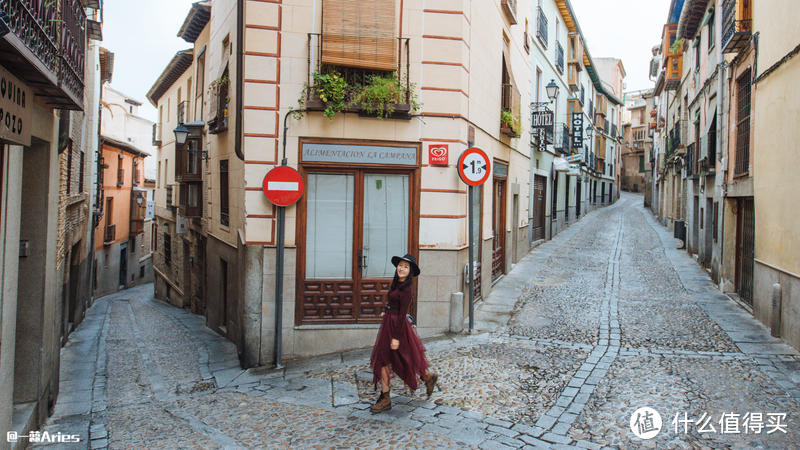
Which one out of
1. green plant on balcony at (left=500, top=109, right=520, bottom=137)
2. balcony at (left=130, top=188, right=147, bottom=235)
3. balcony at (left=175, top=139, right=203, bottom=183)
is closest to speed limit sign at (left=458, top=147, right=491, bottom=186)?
green plant on balcony at (left=500, top=109, right=520, bottom=137)

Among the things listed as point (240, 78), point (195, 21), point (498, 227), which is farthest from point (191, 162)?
point (498, 227)

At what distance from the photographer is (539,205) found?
21688 mm

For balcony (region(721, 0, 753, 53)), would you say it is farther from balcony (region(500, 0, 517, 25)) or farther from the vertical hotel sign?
the vertical hotel sign

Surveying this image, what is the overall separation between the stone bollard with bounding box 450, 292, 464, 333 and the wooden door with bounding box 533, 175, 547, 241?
39.8ft

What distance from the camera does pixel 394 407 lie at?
20.9 feet

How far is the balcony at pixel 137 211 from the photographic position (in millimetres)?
32469

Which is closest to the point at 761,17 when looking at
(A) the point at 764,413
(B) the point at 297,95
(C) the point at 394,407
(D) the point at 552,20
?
(A) the point at 764,413

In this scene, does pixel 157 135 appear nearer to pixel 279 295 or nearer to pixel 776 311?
pixel 279 295

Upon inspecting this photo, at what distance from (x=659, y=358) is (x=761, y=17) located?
6700 mm

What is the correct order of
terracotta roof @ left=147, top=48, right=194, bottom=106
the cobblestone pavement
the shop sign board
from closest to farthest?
1. the cobblestone pavement
2. the shop sign board
3. terracotta roof @ left=147, top=48, right=194, bottom=106

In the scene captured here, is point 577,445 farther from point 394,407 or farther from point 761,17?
point 761,17

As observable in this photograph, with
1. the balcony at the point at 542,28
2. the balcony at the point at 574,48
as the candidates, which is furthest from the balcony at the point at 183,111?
the balcony at the point at 574,48

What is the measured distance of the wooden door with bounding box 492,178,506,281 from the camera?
516 inches

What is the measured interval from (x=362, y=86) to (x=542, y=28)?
538 inches
